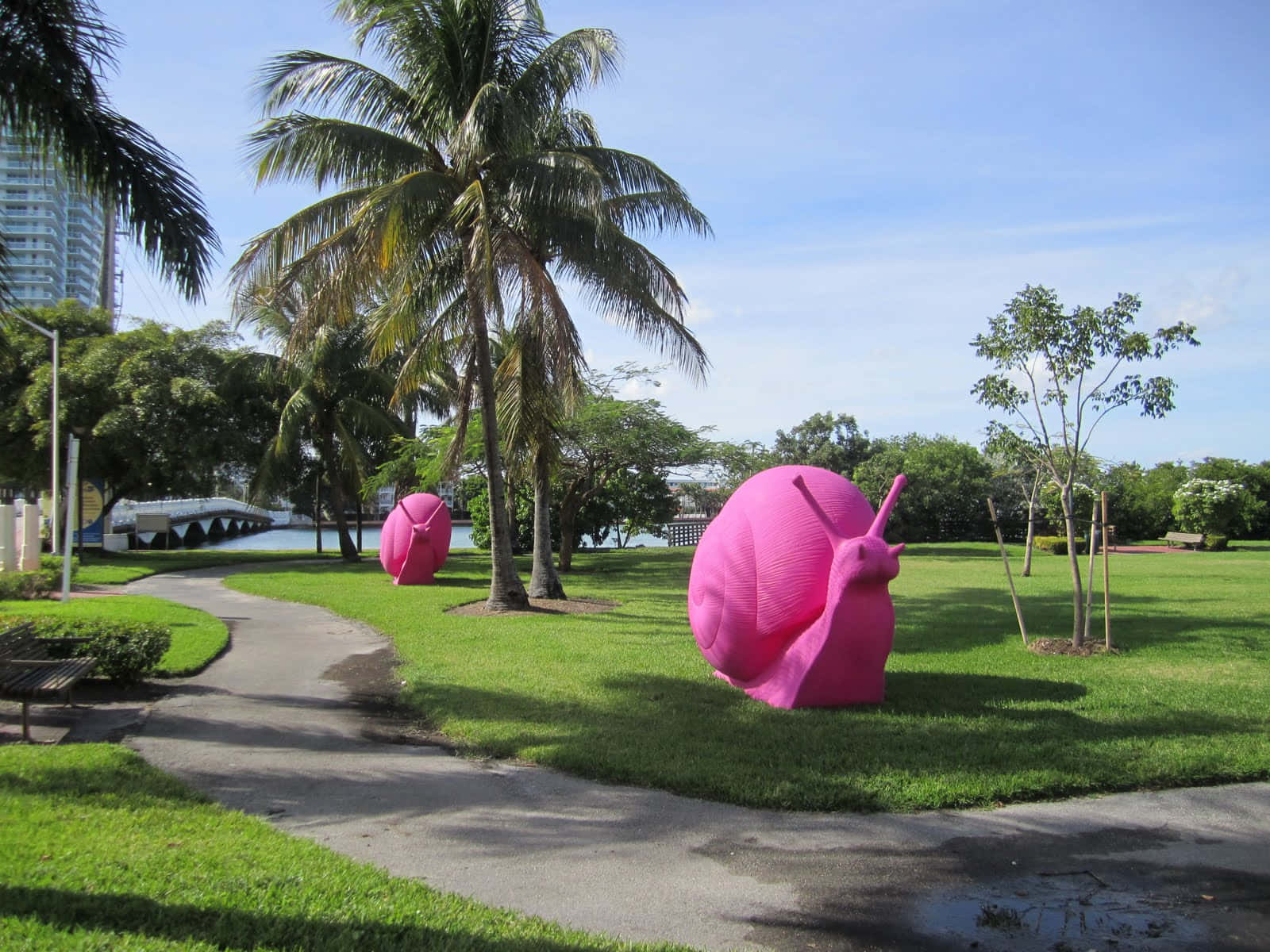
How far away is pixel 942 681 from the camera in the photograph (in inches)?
381

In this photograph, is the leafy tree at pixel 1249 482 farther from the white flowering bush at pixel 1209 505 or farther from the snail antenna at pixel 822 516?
the snail antenna at pixel 822 516

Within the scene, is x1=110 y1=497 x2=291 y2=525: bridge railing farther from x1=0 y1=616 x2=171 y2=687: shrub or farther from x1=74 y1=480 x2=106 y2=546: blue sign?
x1=0 y1=616 x2=171 y2=687: shrub

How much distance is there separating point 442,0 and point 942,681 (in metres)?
11.7

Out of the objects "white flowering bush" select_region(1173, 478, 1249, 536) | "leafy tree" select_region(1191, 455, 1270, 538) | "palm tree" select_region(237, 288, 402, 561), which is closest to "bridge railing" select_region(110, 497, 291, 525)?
"palm tree" select_region(237, 288, 402, 561)

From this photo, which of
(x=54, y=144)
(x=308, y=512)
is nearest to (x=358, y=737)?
(x=54, y=144)

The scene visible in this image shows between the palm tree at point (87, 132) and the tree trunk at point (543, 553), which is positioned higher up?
the palm tree at point (87, 132)

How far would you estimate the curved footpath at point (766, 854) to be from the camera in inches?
170

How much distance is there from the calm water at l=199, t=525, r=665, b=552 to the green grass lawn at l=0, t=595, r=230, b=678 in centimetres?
3284

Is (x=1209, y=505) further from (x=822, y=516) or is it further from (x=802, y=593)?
(x=802, y=593)

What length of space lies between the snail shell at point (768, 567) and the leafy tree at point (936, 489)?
3007cm

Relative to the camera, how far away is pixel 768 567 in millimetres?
8234

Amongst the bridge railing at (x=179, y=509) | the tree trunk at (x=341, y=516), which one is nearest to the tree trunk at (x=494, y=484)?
the tree trunk at (x=341, y=516)

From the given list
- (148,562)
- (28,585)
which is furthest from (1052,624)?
(148,562)

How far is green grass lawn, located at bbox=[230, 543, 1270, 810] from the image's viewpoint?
254 inches
